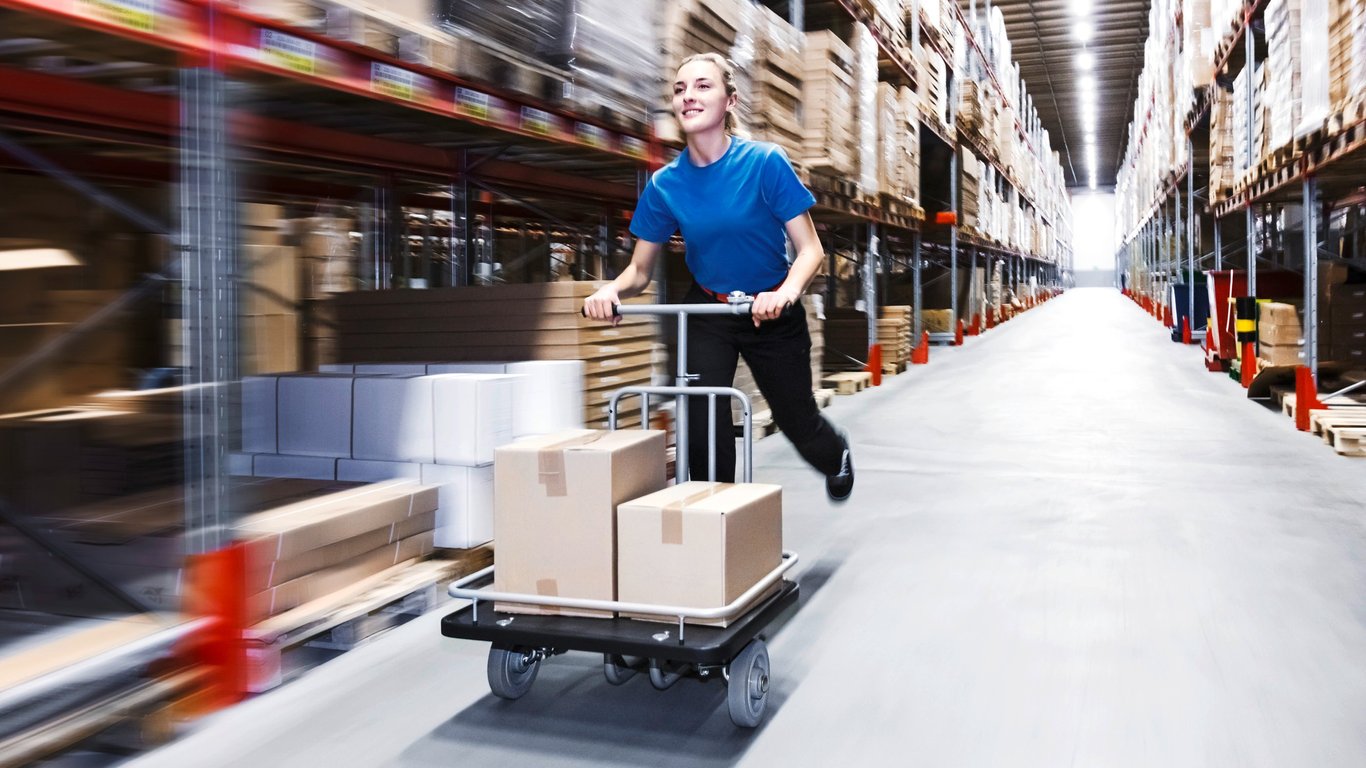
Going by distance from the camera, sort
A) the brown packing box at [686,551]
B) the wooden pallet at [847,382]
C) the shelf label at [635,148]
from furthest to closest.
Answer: the wooden pallet at [847,382], the shelf label at [635,148], the brown packing box at [686,551]

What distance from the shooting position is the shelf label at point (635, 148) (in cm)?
504

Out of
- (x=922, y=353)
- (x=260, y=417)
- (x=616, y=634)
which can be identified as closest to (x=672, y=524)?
(x=616, y=634)

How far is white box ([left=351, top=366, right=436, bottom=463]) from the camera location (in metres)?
3.66

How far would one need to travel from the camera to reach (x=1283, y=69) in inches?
304

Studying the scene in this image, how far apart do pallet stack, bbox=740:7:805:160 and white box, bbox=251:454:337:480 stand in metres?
3.69

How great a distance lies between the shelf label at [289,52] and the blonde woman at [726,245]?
3.35 feet

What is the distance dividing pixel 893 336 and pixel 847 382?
2.06 meters

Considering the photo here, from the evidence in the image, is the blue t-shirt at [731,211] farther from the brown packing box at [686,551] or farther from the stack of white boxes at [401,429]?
the brown packing box at [686,551]

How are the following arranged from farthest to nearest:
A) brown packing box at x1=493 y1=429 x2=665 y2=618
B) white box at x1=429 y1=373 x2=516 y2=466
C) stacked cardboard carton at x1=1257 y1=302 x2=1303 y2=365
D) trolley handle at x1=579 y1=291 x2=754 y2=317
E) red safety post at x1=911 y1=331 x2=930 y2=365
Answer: red safety post at x1=911 y1=331 x2=930 y2=365 < stacked cardboard carton at x1=1257 y1=302 x2=1303 y2=365 < white box at x1=429 y1=373 x2=516 y2=466 < trolley handle at x1=579 y1=291 x2=754 y2=317 < brown packing box at x1=493 y1=429 x2=665 y2=618

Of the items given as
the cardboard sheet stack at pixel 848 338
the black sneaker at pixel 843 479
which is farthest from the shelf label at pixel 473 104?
the cardboard sheet stack at pixel 848 338

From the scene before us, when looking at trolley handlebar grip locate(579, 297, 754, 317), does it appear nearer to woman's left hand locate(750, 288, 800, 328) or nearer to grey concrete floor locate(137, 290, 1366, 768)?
woman's left hand locate(750, 288, 800, 328)

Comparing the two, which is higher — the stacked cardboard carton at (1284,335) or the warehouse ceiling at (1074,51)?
the warehouse ceiling at (1074,51)

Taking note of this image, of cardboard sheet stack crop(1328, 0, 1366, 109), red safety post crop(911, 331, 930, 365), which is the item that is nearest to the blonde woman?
cardboard sheet stack crop(1328, 0, 1366, 109)

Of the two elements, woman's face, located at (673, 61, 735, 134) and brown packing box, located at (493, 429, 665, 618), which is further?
woman's face, located at (673, 61, 735, 134)
